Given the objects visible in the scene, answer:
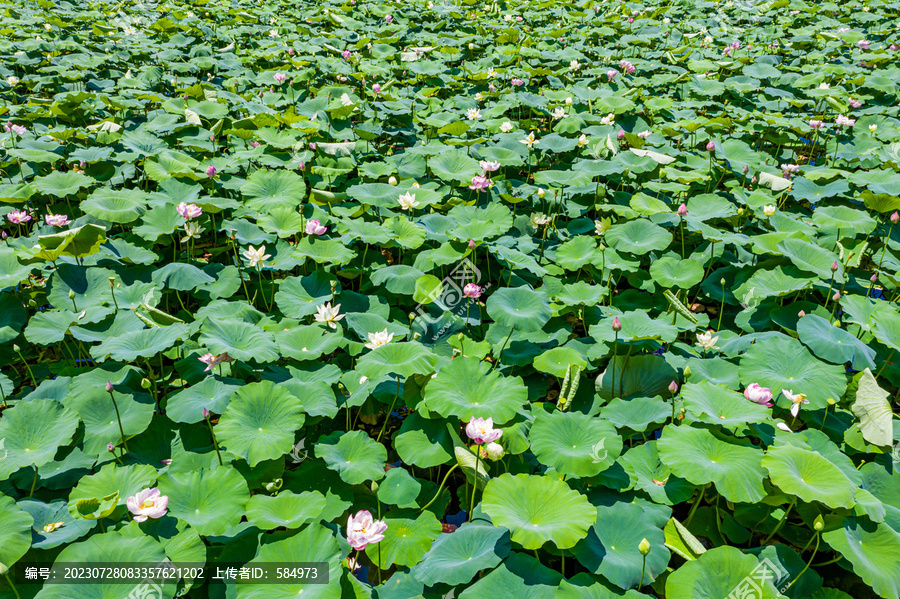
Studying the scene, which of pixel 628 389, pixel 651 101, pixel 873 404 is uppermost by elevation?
pixel 651 101

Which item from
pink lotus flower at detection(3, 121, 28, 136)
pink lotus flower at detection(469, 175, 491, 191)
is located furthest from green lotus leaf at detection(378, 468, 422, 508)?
pink lotus flower at detection(3, 121, 28, 136)

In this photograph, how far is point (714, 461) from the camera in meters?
1.60

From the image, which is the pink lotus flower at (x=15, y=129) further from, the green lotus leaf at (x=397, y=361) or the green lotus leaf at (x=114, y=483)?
the green lotus leaf at (x=397, y=361)

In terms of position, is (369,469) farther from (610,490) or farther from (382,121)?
(382,121)

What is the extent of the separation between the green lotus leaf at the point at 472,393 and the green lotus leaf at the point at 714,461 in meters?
0.46

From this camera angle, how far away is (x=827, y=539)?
1.42 m

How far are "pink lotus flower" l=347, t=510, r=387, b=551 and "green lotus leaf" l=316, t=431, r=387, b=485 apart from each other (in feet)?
0.67

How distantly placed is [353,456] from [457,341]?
0.63 metres

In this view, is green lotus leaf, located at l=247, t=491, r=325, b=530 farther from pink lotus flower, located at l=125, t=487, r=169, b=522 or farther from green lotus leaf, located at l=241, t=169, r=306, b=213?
green lotus leaf, located at l=241, t=169, r=306, b=213

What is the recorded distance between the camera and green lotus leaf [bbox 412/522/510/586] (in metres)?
1.38

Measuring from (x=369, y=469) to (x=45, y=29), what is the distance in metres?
7.58

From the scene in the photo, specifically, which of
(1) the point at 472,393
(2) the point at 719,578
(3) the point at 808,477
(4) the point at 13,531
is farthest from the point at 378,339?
(3) the point at 808,477

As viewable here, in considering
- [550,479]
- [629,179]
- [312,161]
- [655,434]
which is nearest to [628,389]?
[655,434]

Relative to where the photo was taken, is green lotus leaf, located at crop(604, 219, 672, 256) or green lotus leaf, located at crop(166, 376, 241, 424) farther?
green lotus leaf, located at crop(604, 219, 672, 256)
